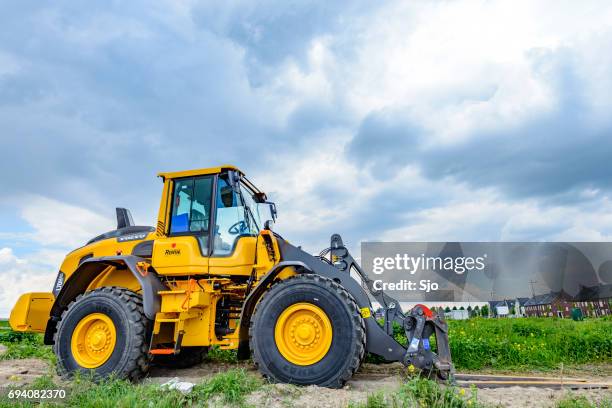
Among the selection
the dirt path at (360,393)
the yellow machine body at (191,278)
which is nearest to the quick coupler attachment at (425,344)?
the dirt path at (360,393)

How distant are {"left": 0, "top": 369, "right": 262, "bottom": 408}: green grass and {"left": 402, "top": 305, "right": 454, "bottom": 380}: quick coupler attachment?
2111mm

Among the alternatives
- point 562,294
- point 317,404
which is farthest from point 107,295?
point 562,294

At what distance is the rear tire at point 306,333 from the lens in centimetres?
640

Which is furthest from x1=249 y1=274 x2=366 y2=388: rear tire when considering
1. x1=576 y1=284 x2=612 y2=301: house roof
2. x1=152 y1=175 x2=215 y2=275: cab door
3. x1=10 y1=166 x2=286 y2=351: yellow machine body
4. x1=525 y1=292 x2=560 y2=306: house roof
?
x1=525 y1=292 x2=560 y2=306: house roof

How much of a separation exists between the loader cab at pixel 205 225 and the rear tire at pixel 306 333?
3.82 ft

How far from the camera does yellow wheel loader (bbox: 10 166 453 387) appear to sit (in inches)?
261

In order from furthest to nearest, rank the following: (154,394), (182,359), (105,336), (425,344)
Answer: (182,359)
(105,336)
(425,344)
(154,394)

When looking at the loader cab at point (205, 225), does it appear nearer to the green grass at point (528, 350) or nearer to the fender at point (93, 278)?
the fender at point (93, 278)

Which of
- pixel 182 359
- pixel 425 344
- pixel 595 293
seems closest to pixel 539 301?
pixel 595 293

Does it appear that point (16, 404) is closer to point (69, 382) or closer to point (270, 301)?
point (69, 382)

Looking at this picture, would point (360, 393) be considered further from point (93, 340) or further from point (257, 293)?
point (93, 340)

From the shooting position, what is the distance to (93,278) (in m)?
8.52

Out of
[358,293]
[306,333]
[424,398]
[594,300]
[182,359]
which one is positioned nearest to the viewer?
[424,398]

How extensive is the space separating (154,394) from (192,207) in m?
3.26
